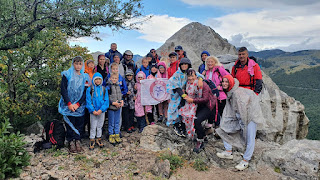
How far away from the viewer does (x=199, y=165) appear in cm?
534

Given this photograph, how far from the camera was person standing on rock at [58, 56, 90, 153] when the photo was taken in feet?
18.0

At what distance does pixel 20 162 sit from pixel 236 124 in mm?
4859

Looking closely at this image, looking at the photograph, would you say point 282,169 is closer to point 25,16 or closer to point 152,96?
point 152,96

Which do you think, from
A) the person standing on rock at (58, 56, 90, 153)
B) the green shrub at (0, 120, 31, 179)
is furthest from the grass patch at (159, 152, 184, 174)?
the green shrub at (0, 120, 31, 179)

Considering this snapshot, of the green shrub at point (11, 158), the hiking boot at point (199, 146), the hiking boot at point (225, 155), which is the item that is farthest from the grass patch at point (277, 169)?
the green shrub at point (11, 158)

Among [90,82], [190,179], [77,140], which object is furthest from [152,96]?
[190,179]

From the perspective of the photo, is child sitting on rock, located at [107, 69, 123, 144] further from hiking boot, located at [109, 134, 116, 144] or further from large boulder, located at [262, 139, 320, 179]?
large boulder, located at [262, 139, 320, 179]

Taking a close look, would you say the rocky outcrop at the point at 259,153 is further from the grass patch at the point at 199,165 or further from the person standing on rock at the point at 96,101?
the person standing on rock at the point at 96,101

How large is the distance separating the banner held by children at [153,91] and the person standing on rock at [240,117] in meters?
2.47

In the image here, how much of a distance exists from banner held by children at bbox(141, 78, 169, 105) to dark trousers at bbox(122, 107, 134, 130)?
1.69 feet

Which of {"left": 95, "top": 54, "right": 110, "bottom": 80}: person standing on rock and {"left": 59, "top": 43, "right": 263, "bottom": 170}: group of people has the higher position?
{"left": 95, "top": 54, "right": 110, "bottom": 80}: person standing on rock

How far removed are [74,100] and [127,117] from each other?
1965 mm

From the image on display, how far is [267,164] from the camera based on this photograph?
5.48 meters

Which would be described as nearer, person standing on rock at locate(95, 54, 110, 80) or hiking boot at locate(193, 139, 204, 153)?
hiking boot at locate(193, 139, 204, 153)
